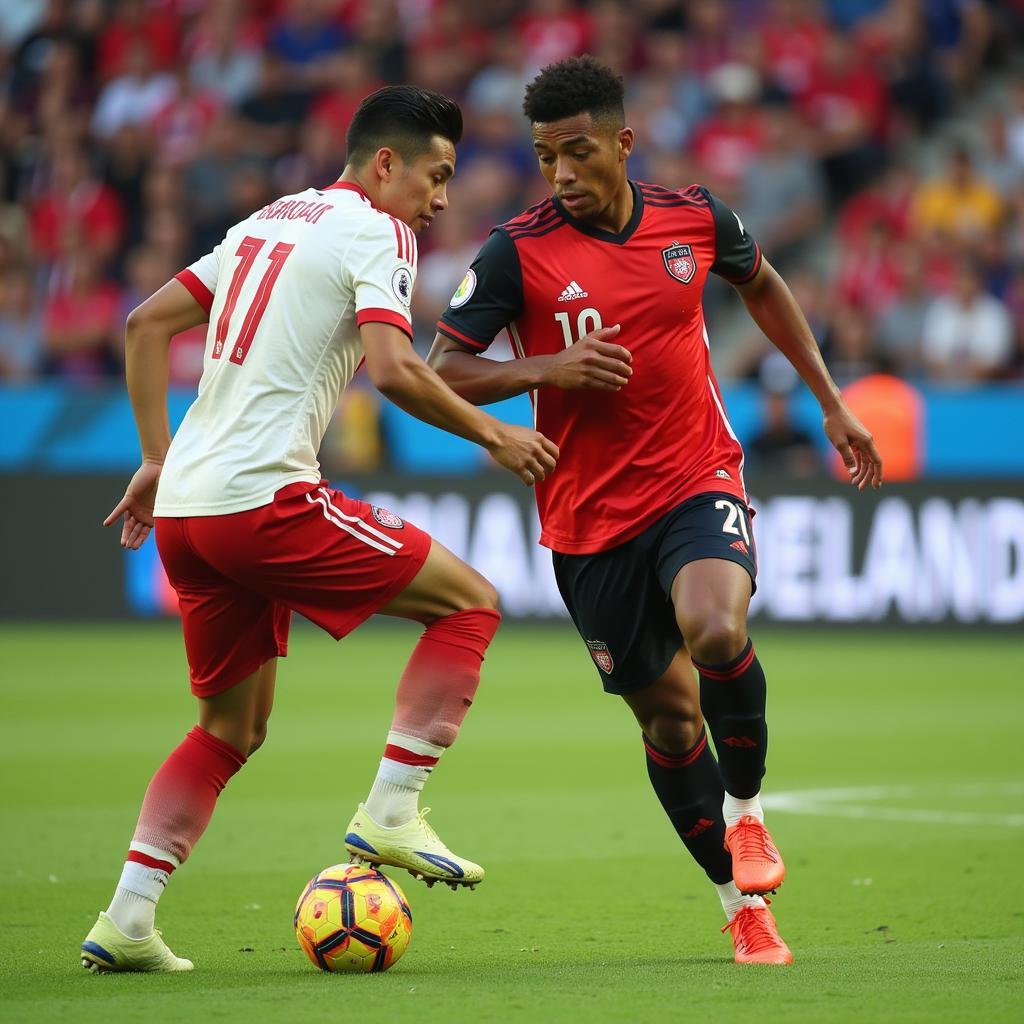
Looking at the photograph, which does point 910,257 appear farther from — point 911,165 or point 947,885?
point 947,885

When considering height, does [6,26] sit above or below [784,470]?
above

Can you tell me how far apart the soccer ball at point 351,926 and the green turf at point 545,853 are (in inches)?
3.3

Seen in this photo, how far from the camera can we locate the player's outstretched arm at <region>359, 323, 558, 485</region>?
4.82m

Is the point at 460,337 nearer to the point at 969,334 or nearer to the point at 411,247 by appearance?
the point at 411,247

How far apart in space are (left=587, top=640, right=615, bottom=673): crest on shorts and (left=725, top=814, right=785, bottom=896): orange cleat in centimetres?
63

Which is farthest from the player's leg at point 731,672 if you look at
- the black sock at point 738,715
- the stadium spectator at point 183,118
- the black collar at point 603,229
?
the stadium spectator at point 183,118

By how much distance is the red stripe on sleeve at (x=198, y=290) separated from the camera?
5293 millimetres

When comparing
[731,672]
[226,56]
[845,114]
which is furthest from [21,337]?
[731,672]

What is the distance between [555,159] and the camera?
220 inches

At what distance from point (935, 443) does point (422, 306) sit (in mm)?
5201

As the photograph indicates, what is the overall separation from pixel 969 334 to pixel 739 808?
11.6 m

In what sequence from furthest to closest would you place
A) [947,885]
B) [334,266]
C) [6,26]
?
[6,26] < [947,885] < [334,266]

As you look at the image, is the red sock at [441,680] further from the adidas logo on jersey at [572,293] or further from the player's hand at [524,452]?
the adidas logo on jersey at [572,293]

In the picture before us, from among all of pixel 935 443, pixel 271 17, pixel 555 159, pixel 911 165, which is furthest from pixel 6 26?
pixel 555 159
